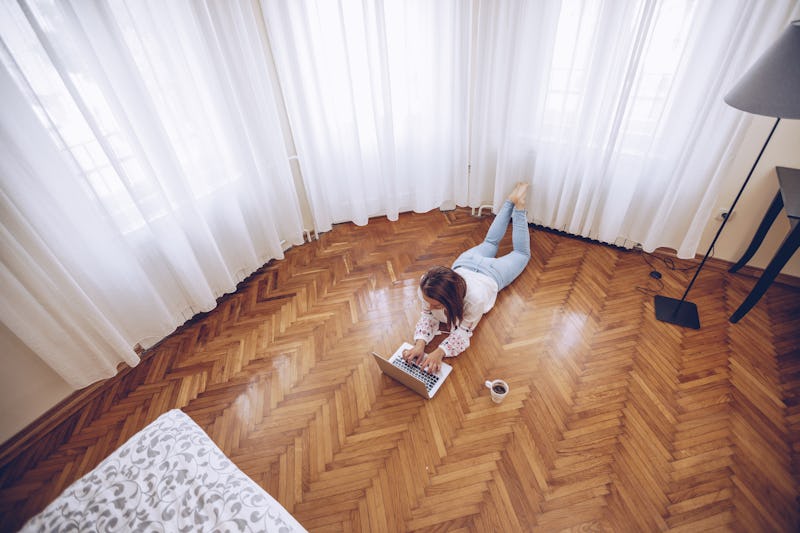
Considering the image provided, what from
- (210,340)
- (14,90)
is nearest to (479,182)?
(210,340)

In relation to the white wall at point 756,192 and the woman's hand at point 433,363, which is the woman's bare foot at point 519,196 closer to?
the white wall at point 756,192

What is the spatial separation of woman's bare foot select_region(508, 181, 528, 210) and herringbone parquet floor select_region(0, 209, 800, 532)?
443mm

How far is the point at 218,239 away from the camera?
8.13 ft

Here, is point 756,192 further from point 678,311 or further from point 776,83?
point 776,83

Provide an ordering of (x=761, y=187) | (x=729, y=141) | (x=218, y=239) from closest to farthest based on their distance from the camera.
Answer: (x=729, y=141) → (x=761, y=187) → (x=218, y=239)

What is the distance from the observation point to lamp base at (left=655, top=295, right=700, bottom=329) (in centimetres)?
213

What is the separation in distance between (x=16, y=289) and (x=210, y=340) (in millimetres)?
928

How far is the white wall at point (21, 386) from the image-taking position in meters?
1.74

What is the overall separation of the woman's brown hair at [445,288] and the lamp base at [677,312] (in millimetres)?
1292

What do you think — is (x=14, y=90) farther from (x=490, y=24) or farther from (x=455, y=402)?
(x=490, y=24)

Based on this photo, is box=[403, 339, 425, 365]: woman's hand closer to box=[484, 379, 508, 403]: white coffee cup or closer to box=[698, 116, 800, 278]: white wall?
box=[484, 379, 508, 403]: white coffee cup

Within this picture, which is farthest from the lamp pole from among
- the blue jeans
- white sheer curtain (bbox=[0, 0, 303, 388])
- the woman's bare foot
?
white sheer curtain (bbox=[0, 0, 303, 388])

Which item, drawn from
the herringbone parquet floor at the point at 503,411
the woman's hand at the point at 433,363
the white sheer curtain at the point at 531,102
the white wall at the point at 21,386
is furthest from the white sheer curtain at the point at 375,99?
the white wall at the point at 21,386

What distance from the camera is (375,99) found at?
2633 millimetres
